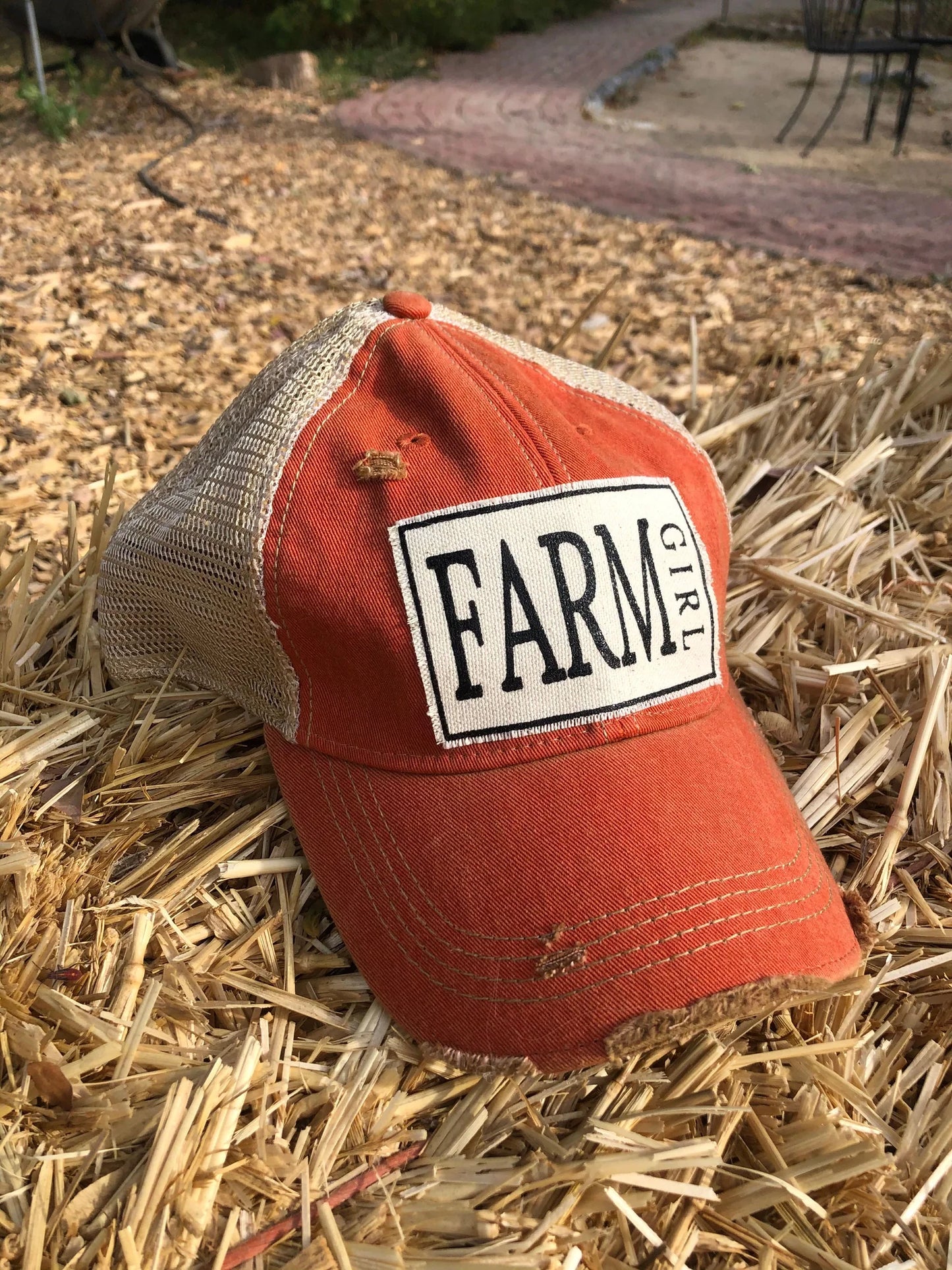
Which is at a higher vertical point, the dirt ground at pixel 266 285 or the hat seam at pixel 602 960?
the hat seam at pixel 602 960

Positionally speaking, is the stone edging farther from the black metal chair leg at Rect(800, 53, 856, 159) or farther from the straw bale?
the straw bale

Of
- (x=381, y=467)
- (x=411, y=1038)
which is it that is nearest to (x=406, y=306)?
(x=381, y=467)

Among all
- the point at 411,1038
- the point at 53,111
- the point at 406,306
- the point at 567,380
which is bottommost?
the point at 411,1038

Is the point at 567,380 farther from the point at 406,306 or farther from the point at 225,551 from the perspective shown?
the point at 225,551

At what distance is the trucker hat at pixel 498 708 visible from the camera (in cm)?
123

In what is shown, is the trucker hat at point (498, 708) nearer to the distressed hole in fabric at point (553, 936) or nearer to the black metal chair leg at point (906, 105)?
the distressed hole in fabric at point (553, 936)

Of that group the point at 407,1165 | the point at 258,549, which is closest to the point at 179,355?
the point at 258,549

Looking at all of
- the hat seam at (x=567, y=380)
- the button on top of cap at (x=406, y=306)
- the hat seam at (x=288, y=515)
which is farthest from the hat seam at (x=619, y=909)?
the button on top of cap at (x=406, y=306)

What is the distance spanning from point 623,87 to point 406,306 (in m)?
9.66

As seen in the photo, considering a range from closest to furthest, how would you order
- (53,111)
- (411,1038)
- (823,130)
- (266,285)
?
(411,1038)
(266,285)
(53,111)
(823,130)

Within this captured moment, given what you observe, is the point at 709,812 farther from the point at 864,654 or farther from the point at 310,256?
the point at 310,256

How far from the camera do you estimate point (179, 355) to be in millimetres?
3895

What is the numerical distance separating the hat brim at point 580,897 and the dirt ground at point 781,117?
7287 millimetres

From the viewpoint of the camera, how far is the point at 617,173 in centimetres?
686
